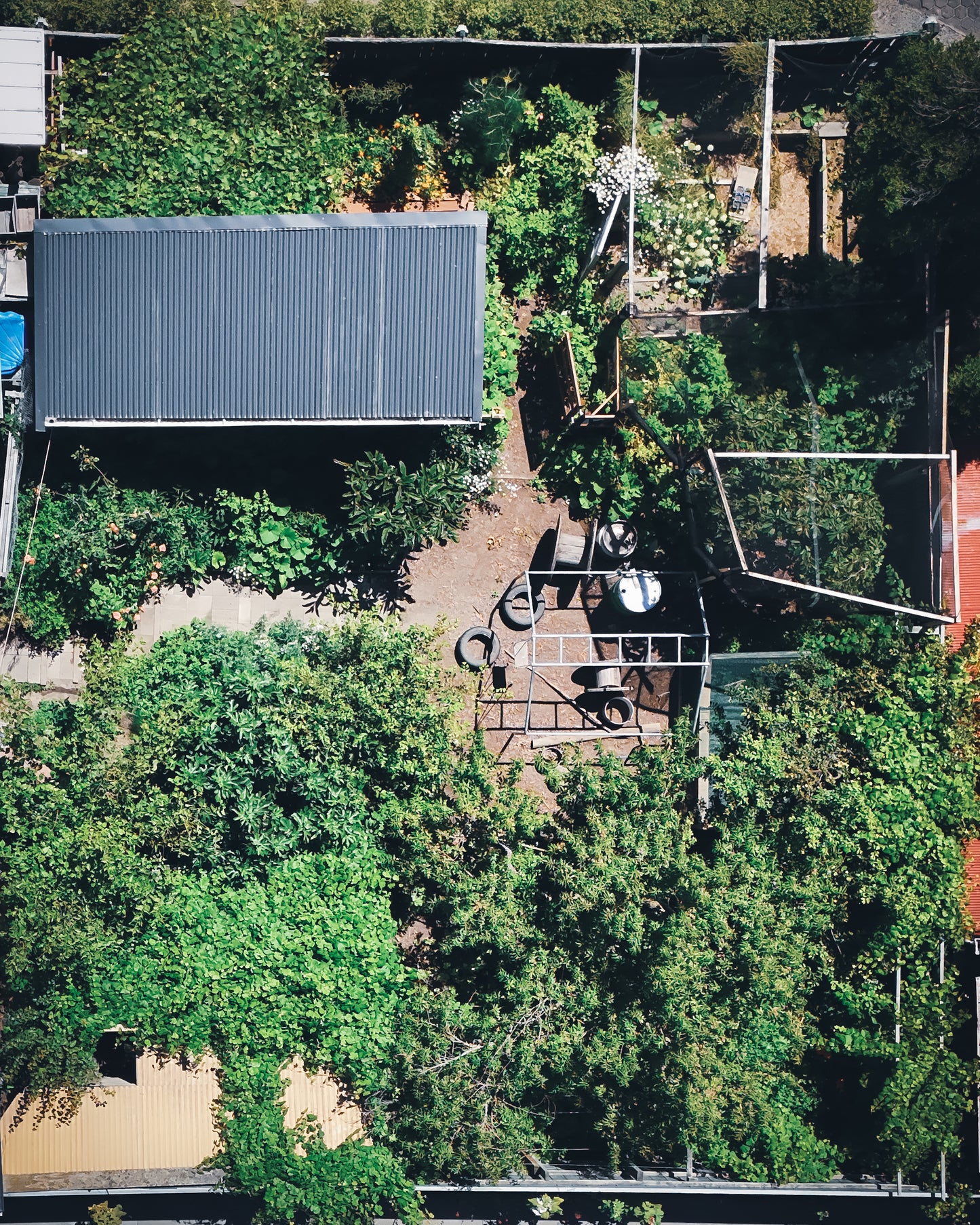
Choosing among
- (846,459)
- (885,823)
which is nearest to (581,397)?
(846,459)

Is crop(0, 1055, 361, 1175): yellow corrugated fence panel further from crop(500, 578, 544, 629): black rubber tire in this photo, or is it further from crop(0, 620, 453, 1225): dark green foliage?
crop(500, 578, 544, 629): black rubber tire

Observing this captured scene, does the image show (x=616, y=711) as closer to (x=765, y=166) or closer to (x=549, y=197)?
(x=549, y=197)

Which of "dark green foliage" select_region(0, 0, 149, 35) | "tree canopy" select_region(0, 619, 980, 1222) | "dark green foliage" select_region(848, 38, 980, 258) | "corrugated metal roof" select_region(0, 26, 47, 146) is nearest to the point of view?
"dark green foliage" select_region(848, 38, 980, 258)

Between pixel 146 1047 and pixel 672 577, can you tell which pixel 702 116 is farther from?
pixel 146 1047

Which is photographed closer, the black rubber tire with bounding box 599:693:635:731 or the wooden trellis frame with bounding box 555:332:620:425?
the wooden trellis frame with bounding box 555:332:620:425

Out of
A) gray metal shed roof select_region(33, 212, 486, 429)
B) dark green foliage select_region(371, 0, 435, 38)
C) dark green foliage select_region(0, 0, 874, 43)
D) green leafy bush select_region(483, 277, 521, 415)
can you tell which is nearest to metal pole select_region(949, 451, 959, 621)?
green leafy bush select_region(483, 277, 521, 415)

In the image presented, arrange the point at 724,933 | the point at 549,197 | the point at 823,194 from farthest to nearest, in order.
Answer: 1. the point at 823,194
2. the point at 549,197
3. the point at 724,933
